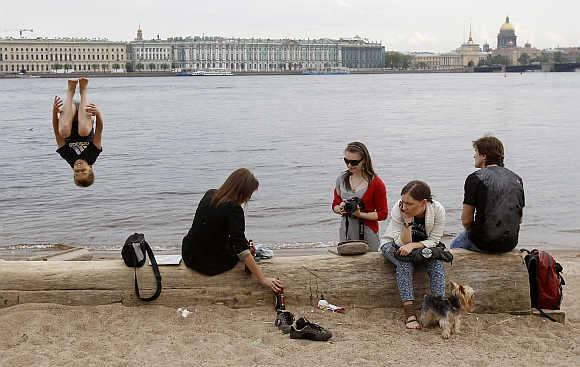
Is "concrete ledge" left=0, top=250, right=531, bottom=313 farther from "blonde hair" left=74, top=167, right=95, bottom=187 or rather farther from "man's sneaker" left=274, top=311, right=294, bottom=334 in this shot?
"blonde hair" left=74, top=167, right=95, bottom=187

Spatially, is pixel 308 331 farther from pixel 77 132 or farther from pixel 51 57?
pixel 51 57

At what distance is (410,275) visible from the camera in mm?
6145

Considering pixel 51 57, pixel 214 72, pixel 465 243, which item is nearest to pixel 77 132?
pixel 465 243

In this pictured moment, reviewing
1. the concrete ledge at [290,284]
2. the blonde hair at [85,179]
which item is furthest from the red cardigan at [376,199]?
the blonde hair at [85,179]

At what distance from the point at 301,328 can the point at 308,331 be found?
0.07m

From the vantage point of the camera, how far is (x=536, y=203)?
15812mm

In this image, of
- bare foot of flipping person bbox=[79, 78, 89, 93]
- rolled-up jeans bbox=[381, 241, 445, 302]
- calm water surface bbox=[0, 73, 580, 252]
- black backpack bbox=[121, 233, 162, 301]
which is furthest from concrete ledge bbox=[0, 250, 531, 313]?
calm water surface bbox=[0, 73, 580, 252]

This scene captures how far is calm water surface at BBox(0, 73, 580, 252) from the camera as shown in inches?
537

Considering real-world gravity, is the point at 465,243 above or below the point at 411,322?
above

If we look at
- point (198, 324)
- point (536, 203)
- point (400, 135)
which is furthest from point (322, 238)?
point (400, 135)

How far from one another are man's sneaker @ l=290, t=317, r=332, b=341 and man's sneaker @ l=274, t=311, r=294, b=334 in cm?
7

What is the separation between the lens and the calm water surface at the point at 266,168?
13.6m

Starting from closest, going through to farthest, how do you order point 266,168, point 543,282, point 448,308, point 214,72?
point 448,308, point 543,282, point 266,168, point 214,72

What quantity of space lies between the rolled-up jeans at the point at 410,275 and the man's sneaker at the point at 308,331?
0.68 metres
